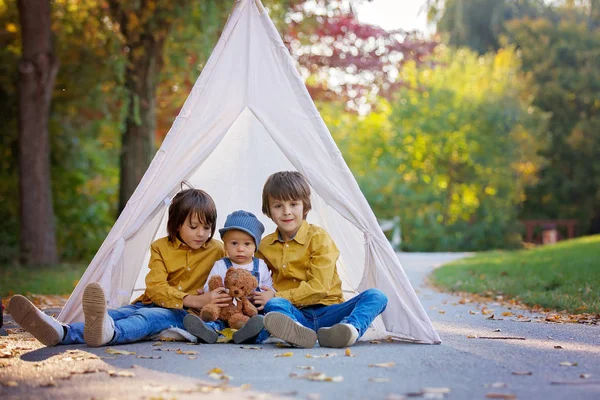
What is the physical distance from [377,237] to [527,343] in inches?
46.0

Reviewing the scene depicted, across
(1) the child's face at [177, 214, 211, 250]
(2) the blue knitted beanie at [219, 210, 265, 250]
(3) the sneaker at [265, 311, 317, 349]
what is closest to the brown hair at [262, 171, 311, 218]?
(2) the blue knitted beanie at [219, 210, 265, 250]

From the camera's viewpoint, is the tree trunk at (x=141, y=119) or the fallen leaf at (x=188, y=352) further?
the tree trunk at (x=141, y=119)

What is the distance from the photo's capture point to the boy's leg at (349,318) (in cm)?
515

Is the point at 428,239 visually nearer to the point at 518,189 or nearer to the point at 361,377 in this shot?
the point at 518,189

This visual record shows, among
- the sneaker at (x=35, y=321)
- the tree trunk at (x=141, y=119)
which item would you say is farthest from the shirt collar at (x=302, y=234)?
the tree trunk at (x=141, y=119)

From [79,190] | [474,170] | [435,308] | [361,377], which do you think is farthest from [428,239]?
[361,377]

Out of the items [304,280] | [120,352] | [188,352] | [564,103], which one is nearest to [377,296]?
[304,280]

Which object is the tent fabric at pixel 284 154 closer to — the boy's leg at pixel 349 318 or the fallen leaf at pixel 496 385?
the boy's leg at pixel 349 318

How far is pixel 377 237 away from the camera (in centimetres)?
585

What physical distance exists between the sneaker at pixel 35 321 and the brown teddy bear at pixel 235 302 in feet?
3.00

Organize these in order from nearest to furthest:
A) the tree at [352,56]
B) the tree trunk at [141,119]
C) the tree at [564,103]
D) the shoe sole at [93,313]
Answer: the shoe sole at [93,313], the tree trunk at [141,119], the tree at [352,56], the tree at [564,103]

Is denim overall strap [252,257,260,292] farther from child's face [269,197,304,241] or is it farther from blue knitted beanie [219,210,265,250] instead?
child's face [269,197,304,241]

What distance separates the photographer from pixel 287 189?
5855 mm

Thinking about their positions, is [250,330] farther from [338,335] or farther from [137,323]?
[137,323]
